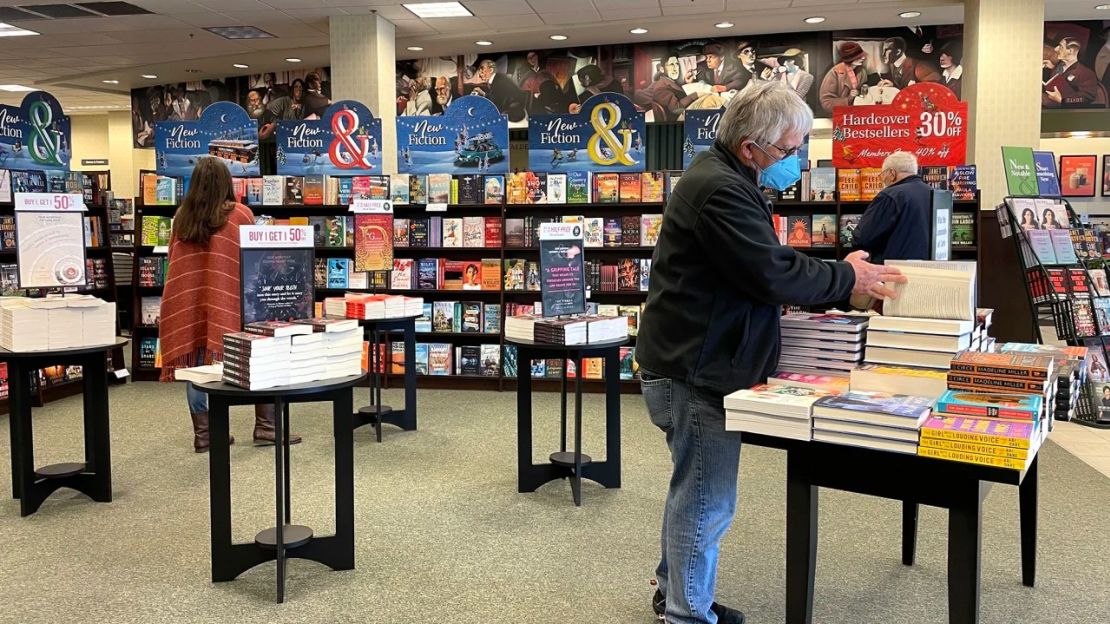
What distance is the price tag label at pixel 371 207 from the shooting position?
5.62m

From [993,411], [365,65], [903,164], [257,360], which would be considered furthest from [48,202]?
[365,65]

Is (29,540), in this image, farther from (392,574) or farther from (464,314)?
(464,314)

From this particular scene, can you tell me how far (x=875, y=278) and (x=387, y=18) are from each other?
7925mm

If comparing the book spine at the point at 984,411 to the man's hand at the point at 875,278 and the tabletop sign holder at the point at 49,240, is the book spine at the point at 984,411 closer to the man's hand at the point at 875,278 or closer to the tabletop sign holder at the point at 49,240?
the man's hand at the point at 875,278

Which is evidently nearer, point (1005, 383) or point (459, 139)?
point (1005, 383)

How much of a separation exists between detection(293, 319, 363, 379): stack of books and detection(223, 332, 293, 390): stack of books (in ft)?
0.47

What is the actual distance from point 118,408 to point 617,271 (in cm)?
415

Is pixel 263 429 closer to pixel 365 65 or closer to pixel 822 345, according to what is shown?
pixel 822 345

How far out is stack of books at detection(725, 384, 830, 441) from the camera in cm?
213

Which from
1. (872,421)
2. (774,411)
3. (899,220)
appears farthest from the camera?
(899,220)

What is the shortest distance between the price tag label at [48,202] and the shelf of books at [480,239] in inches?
109

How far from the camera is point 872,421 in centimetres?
204

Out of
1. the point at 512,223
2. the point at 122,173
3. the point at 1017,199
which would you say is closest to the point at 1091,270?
the point at 1017,199

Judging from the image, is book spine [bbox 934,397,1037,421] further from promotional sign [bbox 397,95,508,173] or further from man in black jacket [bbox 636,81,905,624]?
promotional sign [bbox 397,95,508,173]
